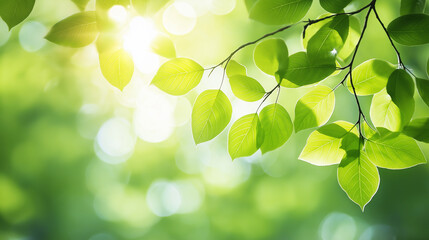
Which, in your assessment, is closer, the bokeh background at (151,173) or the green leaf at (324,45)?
the green leaf at (324,45)

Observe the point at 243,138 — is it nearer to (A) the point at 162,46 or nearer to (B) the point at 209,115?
(B) the point at 209,115

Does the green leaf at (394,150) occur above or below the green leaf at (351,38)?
below

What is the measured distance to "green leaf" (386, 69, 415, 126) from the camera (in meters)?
0.45

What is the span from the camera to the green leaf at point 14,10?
43cm

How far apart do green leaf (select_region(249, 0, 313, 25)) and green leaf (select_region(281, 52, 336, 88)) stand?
2.3 inches

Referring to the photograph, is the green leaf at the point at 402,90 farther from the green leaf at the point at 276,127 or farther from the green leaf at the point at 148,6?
the green leaf at the point at 148,6

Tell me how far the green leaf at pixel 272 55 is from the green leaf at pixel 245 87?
1.4 inches

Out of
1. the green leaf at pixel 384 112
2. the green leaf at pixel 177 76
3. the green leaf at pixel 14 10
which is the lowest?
the green leaf at pixel 384 112

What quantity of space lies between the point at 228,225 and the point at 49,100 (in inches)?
139

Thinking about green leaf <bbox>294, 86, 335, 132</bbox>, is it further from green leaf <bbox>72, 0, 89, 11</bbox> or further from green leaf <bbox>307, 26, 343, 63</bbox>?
green leaf <bbox>72, 0, 89, 11</bbox>

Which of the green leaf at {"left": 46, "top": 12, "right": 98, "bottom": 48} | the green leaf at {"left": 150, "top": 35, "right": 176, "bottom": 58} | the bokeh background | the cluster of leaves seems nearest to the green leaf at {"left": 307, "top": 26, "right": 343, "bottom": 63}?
the cluster of leaves

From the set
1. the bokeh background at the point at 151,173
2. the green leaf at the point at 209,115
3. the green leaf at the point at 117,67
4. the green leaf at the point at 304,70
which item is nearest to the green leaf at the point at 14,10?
the green leaf at the point at 117,67

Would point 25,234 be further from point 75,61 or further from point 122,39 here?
point 122,39

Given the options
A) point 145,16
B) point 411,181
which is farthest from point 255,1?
point 411,181
